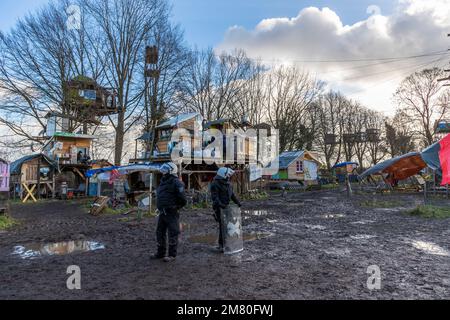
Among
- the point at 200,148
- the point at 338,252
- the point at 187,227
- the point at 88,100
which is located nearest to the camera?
the point at 338,252

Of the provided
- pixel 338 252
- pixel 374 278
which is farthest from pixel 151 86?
pixel 374 278

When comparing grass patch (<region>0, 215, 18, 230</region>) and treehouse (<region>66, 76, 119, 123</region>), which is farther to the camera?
treehouse (<region>66, 76, 119, 123</region>)

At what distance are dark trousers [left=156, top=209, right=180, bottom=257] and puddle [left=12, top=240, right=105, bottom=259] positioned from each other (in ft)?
7.51

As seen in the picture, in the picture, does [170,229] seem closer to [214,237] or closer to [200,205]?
[214,237]

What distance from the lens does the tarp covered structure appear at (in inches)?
358

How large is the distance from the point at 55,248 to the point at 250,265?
5.18 meters

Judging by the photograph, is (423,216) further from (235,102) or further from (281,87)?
(281,87)

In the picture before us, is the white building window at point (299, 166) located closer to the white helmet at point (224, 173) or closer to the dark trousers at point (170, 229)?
the white helmet at point (224, 173)

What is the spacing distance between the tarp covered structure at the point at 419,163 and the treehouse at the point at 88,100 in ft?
73.4

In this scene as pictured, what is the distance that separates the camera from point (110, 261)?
645cm

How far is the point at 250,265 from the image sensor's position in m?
6.03

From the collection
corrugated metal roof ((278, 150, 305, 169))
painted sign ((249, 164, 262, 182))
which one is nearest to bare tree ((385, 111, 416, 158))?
corrugated metal roof ((278, 150, 305, 169))

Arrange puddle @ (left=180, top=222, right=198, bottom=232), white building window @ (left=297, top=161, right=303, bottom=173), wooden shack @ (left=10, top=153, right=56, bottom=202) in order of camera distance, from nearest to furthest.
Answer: puddle @ (left=180, top=222, right=198, bottom=232), wooden shack @ (left=10, top=153, right=56, bottom=202), white building window @ (left=297, top=161, right=303, bottom=173)

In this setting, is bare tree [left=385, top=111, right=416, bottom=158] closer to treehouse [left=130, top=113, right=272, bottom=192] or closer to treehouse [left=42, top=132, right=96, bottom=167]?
treehouse [left=130, top=113, right=272, bottom=192]
